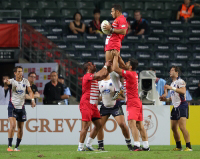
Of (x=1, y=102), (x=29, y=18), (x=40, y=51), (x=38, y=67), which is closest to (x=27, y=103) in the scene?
(x=1, y=102)

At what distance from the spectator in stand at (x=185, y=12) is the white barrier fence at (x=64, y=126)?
23.9 feet

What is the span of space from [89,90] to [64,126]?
3260 mm

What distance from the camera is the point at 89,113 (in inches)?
390

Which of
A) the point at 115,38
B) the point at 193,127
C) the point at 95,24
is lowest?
the point at 193,127

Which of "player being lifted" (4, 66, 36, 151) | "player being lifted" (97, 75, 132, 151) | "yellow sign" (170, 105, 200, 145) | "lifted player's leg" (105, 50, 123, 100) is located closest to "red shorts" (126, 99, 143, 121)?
"lifted player's leg" (105, 50, 123, 100)

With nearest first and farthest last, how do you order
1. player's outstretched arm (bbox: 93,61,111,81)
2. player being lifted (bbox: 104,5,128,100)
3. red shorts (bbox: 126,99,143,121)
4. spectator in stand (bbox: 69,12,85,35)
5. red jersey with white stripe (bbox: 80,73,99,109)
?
player being lifted (bbox: 104,5,128,100) < red shorts (bbox: 126,99,143,121) < player's outstretched arm (bbox: 93,61,111,81) < red jersey with white stripe (bbox: 80,73,99,109) < spectator in stand (bbox: 69,12,85,35)

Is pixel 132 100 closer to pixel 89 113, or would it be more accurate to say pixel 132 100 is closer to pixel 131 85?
pixel 131 85

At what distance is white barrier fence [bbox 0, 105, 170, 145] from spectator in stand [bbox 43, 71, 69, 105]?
46cm

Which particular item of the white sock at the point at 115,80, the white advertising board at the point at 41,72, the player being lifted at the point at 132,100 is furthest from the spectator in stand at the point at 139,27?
the player being lifted at the point at 132,100

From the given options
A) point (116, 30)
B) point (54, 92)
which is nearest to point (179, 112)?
point (116, 30)

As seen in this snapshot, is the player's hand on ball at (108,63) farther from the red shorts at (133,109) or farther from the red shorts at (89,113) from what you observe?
the red shorts at (89,113)

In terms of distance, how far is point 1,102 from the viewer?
13.6 m

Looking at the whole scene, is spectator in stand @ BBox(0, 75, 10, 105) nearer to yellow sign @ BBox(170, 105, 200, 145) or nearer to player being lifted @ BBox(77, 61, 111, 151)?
player being lifted @ BBox(77, 61, 111, 151)

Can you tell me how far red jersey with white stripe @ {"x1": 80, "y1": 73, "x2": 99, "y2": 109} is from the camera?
9992 millimetres
